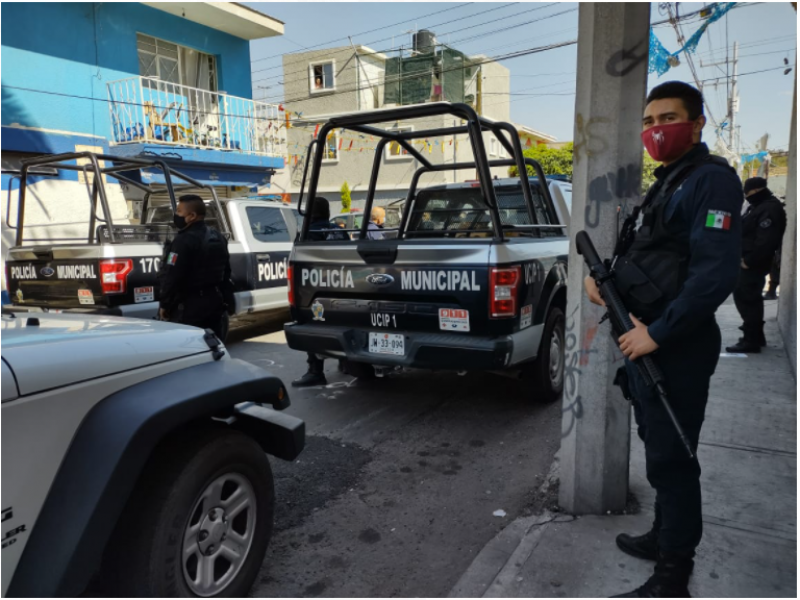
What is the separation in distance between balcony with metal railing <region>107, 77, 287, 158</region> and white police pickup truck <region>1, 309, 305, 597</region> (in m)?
11.6

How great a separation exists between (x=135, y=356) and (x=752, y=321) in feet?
21.2

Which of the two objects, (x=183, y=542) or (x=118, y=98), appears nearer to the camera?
(x=183, y=542)

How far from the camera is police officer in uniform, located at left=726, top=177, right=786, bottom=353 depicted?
20.9 feet

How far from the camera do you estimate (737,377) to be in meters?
5.59

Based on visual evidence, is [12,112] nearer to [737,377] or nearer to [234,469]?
[234,469]

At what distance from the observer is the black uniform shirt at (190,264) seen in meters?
5.01

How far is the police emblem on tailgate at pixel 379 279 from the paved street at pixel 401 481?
1141mm

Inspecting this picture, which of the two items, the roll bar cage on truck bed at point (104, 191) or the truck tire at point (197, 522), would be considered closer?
the truck tire at point (197, 522)

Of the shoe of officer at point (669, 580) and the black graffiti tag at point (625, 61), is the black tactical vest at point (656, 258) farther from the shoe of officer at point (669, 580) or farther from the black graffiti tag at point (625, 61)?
the shoe of officer at point (669, 580)

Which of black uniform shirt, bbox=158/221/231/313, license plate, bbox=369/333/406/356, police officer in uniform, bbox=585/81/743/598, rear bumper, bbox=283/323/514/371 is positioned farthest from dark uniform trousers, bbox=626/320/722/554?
black uniform shirt, bbox=158/221/231/313

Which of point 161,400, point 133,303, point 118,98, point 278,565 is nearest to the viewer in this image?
point 161,400

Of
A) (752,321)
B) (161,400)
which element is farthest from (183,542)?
(752,321)

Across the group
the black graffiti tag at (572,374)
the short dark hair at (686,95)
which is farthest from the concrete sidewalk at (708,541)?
the short dark hair at (686,95)

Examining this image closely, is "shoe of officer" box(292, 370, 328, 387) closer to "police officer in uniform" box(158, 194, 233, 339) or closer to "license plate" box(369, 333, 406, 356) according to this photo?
"police officer in uniform" box(158, 194, 233, 339)
